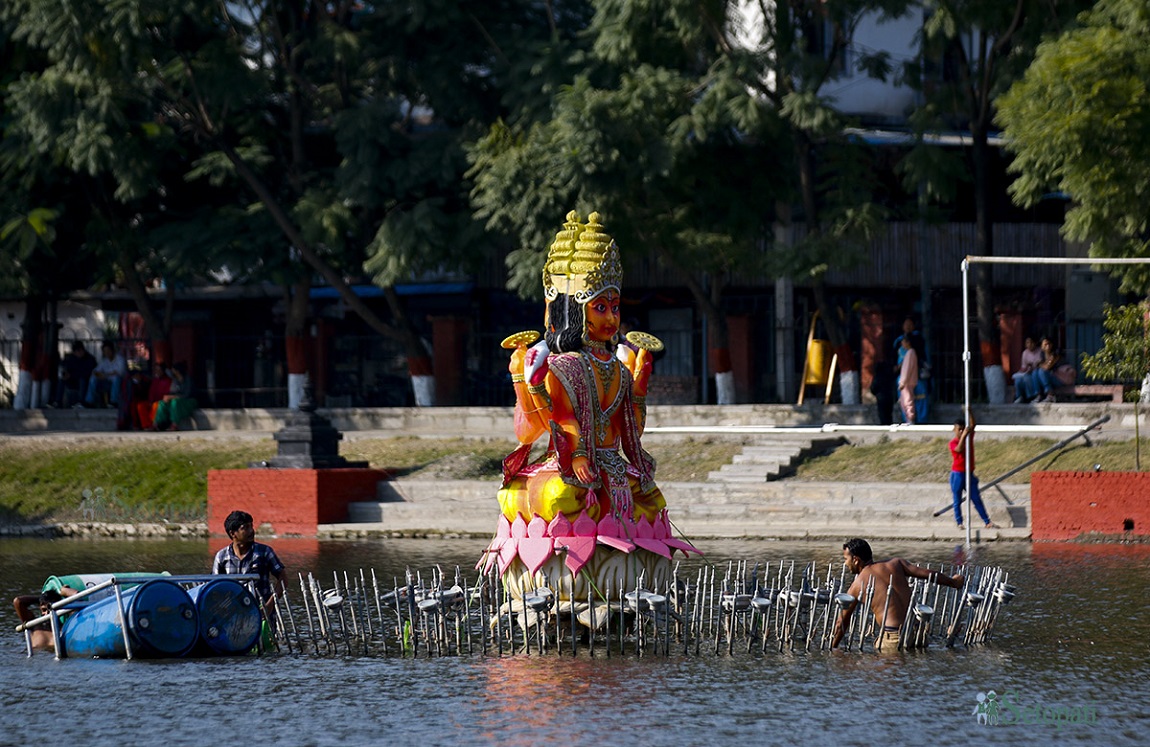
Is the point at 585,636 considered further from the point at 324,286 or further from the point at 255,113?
the point at 324,286

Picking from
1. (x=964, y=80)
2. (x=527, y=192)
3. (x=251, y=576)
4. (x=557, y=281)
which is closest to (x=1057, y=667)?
(x=557, y=281)

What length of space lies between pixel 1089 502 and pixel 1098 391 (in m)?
6.54

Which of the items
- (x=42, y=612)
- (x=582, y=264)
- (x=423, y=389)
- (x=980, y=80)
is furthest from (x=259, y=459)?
(x=582, y=264)

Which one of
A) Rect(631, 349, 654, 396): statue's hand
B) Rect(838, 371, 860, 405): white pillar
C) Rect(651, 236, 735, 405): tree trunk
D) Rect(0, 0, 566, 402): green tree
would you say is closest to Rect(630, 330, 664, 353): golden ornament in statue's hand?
Rect(631, 349, 654, 396): statue's hand

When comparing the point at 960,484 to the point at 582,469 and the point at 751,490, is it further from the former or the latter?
the point at 582,469

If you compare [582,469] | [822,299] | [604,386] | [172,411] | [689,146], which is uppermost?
[689,146]

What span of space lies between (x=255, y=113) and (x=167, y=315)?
5.56m

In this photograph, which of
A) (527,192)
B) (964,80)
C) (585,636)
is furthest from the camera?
(964,80)

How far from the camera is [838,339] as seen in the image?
29.9 m

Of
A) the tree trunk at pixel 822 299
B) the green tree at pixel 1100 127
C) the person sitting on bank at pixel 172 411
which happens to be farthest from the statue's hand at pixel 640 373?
the person sitting on bank at pixel 172 411

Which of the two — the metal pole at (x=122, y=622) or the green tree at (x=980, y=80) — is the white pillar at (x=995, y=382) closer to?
the green tree at (x=980, y=80)

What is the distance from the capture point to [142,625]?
13.2 m
